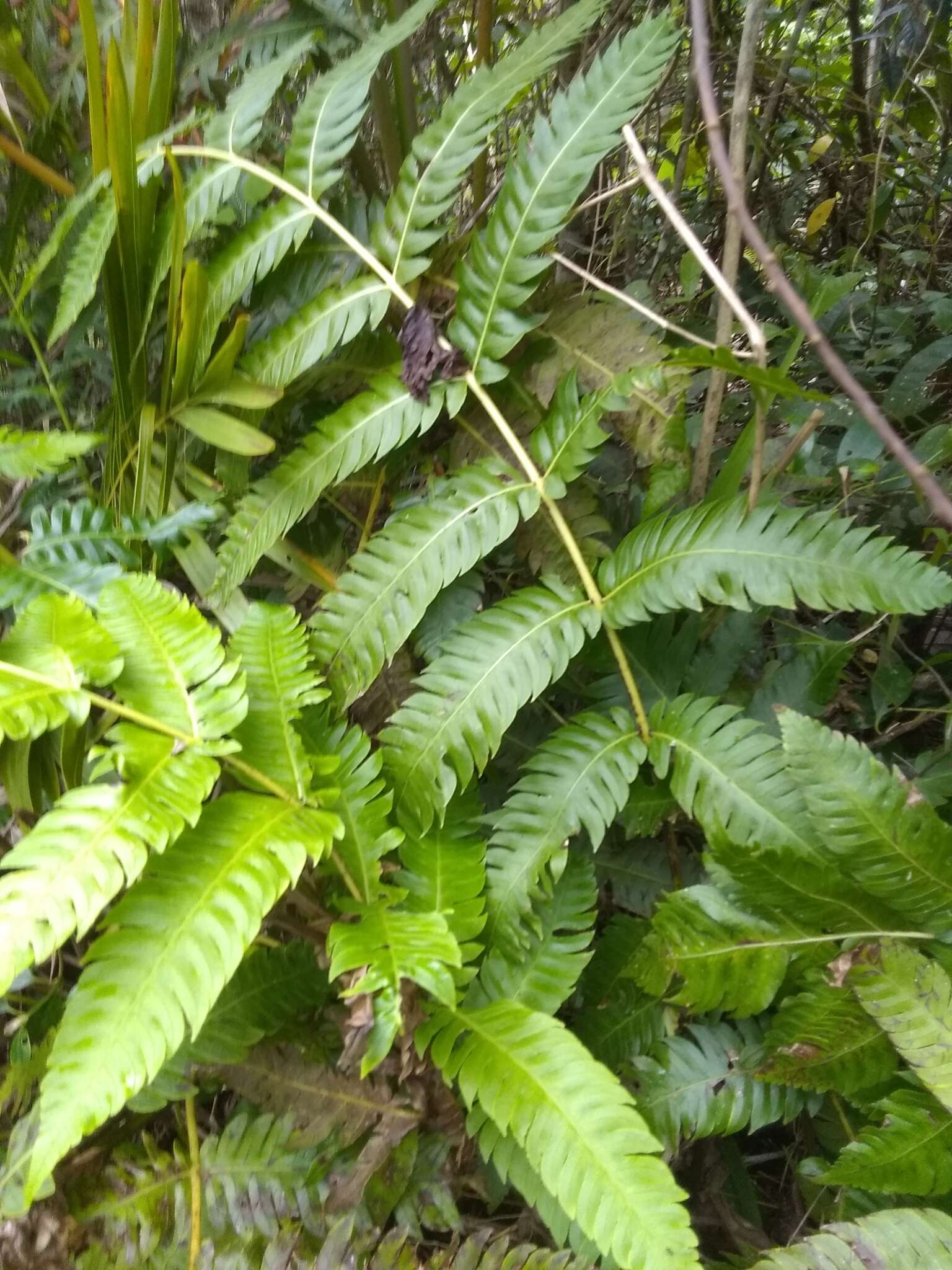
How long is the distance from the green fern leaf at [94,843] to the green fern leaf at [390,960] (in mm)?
213

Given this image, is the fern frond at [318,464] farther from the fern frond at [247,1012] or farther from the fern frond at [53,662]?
the fern frond at [247,1012]

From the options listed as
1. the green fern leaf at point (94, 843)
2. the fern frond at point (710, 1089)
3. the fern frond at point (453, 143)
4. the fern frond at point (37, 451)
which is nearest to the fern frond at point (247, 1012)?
the green fern leaf at point (94, 843)

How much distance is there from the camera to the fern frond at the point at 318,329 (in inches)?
39.0

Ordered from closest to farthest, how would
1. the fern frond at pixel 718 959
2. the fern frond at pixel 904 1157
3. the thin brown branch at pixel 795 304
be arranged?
the thin brown branch at pixel 795 304
the fern frond at pixel 904 1157
the fern frond at pixel 718 959

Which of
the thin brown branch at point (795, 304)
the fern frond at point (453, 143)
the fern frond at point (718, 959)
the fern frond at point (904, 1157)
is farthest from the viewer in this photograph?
the fern frond at point (453, 143)

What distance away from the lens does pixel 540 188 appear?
0.90 m

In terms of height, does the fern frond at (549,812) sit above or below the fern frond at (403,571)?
below

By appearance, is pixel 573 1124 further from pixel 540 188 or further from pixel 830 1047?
pixel 540 188

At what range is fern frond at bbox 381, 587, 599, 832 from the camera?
85 cm

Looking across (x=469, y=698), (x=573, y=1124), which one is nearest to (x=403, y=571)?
(x=469, y=698)

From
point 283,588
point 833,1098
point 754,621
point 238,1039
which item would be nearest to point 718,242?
point 754,621

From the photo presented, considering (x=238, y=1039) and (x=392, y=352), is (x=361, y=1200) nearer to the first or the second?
(x=238, y=1039)

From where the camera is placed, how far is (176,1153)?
938 millimetres

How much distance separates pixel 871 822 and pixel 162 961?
68 centimetres
